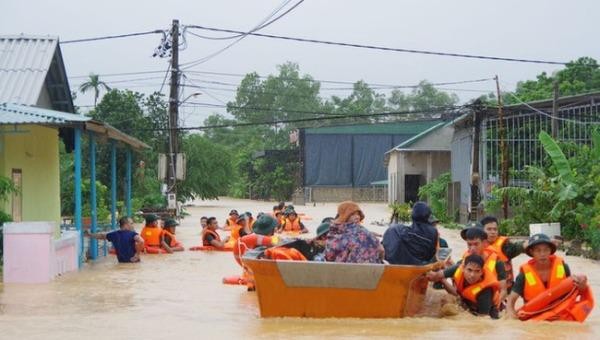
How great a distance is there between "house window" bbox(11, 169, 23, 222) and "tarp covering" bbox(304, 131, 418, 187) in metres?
53.7

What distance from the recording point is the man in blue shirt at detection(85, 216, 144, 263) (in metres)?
20.4

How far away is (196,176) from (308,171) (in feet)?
46.1

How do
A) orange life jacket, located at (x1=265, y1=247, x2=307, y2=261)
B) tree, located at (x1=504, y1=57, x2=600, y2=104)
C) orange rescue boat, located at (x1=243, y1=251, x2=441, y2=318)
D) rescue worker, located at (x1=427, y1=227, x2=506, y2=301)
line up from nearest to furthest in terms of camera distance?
orange rescue boat, located at (x1=243, y1=251, x2=441, y2=318) → rescue worker, located at (x1=427, y1=227, x2=506, y2=301) → orange life jacket, located at (x1=265, y1=247, x2=307, y2=261) → tree, located at (x1=504, y1=57, x2=600, y2=104)

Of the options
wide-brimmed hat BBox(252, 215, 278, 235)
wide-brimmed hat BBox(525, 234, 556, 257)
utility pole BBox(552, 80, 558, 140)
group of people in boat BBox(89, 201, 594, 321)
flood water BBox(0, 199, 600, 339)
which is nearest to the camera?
flood water BBox(0, 199, 600, 339)

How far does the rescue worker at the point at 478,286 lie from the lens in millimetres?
10836

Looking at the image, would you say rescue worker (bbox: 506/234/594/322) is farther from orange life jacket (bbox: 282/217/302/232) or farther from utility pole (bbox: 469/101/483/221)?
utility pole (bbox: 469/101/483/221)

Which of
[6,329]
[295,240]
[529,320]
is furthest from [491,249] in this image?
[6,329]

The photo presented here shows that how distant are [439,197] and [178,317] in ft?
97.2

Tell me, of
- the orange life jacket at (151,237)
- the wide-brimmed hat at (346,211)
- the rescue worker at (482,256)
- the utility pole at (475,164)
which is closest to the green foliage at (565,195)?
the utility pole at (475,164)

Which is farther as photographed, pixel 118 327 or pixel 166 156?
pixel 166 156

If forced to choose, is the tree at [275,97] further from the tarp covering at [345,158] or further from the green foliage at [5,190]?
the green foliage at [5,190]

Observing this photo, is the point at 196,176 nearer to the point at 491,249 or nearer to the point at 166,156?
the point at 166,156

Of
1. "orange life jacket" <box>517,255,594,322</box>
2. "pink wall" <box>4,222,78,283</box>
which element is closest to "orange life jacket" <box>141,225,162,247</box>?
"pink wall" <box>4,222,78,283</box>

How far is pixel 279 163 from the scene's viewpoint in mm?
79500
